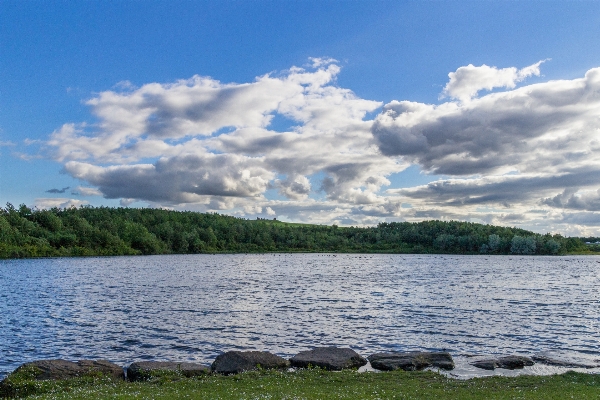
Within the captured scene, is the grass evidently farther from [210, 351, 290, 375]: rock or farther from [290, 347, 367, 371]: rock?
[290, 347, 367, 371]: rock

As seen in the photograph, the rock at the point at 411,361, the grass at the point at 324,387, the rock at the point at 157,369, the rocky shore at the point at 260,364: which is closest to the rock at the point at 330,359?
the rocky shore at the point at 260,364

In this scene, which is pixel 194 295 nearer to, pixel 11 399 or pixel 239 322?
pixel 239 322

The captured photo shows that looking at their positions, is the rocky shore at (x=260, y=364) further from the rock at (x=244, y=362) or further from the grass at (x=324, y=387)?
the grass at (x=324, y=387)

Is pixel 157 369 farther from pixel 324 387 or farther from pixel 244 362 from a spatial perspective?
pixel 324 387

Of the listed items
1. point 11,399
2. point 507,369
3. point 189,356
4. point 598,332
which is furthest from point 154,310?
point 598,332

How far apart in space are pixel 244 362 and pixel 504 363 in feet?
50.9

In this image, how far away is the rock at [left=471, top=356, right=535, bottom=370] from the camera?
26.8 m

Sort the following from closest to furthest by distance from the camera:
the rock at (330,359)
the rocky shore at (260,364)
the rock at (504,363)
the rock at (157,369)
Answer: the rocky shore at (260,364), the rock at (157,369), the rock at (330,359), the rock at (504,363)

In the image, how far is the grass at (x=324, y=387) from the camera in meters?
18.7

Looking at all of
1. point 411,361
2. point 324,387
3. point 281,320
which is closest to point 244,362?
point 324,387

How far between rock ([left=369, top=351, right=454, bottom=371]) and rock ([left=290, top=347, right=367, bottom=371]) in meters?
1.11

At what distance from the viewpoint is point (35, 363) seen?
23.8 metres

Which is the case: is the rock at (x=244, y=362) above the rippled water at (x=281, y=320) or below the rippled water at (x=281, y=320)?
above

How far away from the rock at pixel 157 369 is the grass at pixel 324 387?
0.65 metres
